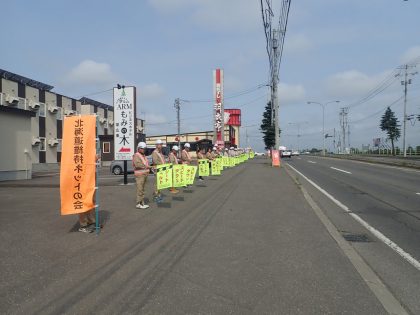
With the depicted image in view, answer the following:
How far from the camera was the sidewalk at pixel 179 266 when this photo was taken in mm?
4645

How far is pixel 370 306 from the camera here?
180 inches

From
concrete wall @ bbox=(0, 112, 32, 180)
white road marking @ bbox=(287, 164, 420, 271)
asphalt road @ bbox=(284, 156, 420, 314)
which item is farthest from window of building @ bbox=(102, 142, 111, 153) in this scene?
white road marking @ bbox=(287, 164, 420, 271)

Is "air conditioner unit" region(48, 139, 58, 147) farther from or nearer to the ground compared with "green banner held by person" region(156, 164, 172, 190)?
farther from the ground

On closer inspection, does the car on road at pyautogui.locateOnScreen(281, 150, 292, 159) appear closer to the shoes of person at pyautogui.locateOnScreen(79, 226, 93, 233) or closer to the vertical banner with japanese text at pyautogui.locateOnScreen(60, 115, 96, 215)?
the shoes of person at pyautogui.locateOnScreen(79, 226, 93, 233)

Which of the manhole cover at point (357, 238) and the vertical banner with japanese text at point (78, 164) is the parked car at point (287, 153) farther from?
the vertical banner with japanese text at point (78, 164)

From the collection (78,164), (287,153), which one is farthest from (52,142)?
(287,153)

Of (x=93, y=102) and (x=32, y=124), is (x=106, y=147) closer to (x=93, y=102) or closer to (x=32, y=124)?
(x=32, y=124)

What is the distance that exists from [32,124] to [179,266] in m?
39.9

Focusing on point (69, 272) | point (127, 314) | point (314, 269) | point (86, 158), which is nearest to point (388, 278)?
point (314, 269)

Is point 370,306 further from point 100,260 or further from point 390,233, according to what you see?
point 390,233

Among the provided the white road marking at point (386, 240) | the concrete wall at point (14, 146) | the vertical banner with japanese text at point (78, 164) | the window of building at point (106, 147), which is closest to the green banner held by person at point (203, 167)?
the white road marking at point (386, 240)

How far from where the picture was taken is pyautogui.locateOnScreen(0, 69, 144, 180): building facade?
22266mm

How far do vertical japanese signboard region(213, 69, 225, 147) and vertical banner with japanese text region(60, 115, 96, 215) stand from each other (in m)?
43.4

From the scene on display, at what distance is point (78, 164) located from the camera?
8.28m
